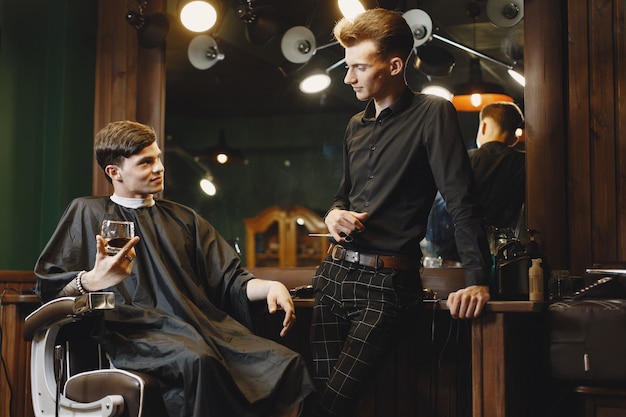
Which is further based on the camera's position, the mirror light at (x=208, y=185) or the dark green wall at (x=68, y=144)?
the mirror light at (x=208, y=185)

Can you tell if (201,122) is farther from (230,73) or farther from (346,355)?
(346,355)

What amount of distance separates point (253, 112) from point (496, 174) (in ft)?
4.32

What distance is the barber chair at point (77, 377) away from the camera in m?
2.17

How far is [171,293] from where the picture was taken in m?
2.57

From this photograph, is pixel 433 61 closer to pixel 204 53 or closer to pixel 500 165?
pixel 500 165

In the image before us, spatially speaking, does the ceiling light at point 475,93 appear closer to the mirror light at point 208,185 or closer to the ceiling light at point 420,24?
the ceiling light at point 420,24

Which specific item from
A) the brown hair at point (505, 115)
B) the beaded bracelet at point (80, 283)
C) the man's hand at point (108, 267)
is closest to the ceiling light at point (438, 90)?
the brown hair at point (505, 115)

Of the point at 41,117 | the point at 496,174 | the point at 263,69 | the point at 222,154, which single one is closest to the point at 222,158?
the point at 222,154

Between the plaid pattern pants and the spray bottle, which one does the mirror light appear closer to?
the plaid pattern pants

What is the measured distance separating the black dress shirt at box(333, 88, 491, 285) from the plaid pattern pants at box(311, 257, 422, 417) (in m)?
0.09

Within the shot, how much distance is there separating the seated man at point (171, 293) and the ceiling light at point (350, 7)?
111cm

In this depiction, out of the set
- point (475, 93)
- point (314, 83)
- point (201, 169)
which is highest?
point (314, 83)

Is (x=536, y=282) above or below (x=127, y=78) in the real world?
below

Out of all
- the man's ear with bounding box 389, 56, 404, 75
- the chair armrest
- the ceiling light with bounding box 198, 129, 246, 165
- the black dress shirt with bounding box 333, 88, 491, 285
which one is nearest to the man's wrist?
the chair armrest
